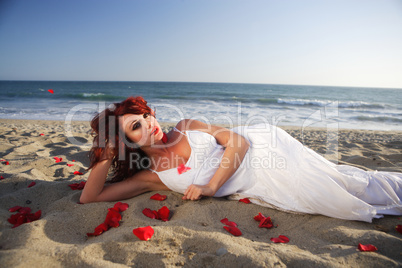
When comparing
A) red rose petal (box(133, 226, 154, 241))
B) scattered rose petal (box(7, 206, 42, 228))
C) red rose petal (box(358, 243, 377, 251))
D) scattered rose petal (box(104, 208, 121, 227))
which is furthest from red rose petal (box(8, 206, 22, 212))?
red rose petal (box(358, 243, 377, 251))

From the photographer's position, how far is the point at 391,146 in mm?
5805

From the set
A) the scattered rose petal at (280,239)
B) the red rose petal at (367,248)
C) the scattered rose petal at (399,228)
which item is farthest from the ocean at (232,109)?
the scattered rose petal at (399,228)

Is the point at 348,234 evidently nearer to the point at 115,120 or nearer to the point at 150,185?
the point at 150,185

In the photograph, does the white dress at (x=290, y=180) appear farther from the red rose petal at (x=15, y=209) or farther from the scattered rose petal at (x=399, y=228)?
the red rose petal at (x=15, y=209)

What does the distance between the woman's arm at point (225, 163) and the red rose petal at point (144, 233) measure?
0.66m

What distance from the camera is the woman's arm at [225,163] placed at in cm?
237

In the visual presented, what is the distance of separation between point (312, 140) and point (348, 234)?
5.38 m

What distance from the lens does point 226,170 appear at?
94.7 inches

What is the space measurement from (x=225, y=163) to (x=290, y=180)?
656mm

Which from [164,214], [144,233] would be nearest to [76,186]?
[164,214]

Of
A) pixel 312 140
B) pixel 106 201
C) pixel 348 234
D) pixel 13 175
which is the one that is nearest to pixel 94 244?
pixel 106 201

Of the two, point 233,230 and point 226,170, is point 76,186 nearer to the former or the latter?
point 226,170

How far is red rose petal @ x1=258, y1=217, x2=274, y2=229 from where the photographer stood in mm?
2109

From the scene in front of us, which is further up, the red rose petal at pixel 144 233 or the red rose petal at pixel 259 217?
the red rose petal at pixel 144 233
